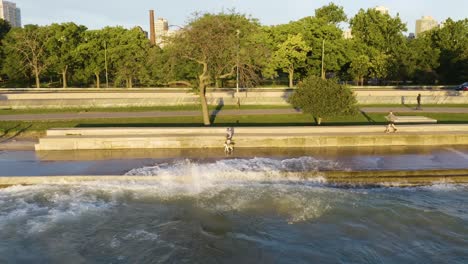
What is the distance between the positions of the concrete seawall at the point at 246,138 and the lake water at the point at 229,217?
8.96 feet

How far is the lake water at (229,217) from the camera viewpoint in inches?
446

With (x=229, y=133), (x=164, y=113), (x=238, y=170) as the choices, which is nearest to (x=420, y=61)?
(x=164, y=113)

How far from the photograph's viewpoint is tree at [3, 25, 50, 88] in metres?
→ 52.6

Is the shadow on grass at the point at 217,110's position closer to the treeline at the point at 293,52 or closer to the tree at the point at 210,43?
the tree at the point at 210,43

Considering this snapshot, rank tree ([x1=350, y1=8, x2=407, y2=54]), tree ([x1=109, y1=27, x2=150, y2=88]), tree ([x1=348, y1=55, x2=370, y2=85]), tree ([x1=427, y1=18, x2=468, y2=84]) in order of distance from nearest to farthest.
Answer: tree ([x1=109, y1=27, x2=150, y2=88]) → tree ([x1=348, y1=55, x2=370, y2=85]) → tree ([x1=427, y1=18, x2=468, y2=84]) → tree ([x1=350, y1=8, x2=407, y2=54])

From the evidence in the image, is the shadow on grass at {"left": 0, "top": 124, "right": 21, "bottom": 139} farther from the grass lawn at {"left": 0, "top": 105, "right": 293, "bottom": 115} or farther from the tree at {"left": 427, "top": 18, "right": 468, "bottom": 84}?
the tree at {"left": 427, "top": 18, "right": 468, "bottom": 84}

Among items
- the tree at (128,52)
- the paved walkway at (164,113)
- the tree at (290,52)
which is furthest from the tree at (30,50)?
the tree at (290,52)

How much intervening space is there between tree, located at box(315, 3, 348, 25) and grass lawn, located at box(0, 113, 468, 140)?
40196 millimetres

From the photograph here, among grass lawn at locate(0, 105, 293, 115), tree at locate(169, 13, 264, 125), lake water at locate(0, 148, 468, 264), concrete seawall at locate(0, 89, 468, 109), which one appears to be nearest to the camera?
lake water at locate(0, 148, 468, 264)

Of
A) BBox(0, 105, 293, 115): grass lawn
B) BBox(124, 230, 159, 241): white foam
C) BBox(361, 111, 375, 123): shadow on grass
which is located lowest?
BBox(124, 230, 159, 241): white foam

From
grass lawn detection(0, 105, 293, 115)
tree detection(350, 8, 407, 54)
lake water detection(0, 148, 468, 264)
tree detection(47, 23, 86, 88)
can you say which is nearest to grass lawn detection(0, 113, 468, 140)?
grass lawn detection(0, 105, 293, 115)

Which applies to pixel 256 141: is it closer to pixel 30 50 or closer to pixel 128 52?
pixel 128 52

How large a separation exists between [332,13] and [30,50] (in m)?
45.1

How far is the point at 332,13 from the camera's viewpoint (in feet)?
213
